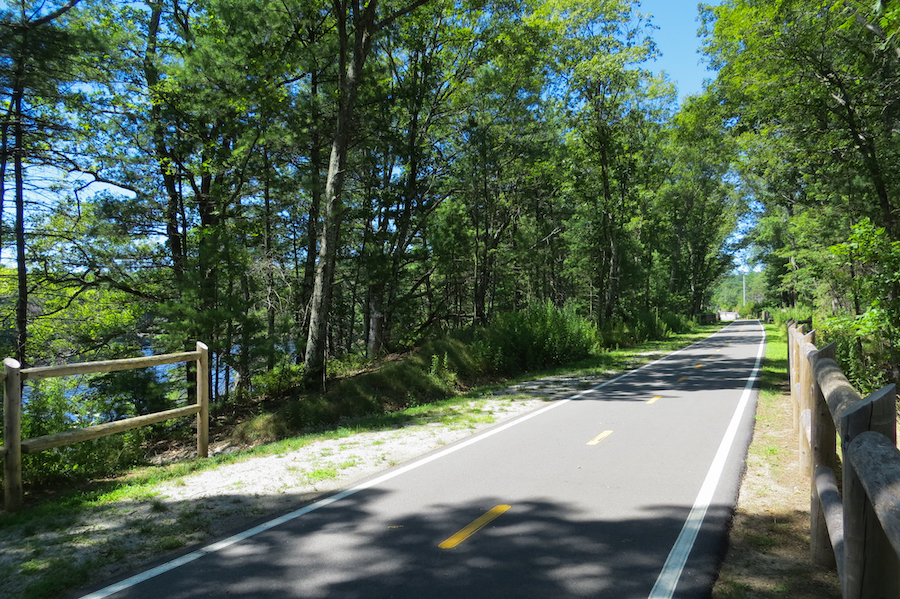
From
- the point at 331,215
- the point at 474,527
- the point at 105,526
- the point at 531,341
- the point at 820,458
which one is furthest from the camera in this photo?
the point at 531,341

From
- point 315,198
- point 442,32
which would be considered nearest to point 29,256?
point 315,198

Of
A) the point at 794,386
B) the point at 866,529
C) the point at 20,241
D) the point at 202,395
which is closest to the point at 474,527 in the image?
the point at 866,529

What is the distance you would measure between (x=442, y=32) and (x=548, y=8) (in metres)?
6.13

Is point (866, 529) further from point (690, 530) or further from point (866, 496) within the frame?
point (690, 530)

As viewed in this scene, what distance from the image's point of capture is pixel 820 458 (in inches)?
166

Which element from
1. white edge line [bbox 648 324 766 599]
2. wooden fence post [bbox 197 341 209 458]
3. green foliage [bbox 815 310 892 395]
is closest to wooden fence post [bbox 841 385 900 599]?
white edge line [bbox 648 324 766 599]

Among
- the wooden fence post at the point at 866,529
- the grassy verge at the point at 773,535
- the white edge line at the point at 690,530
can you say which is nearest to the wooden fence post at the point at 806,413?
the grassy verge at the point at 773,535

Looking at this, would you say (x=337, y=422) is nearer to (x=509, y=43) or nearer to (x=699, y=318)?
(x=509, y=43)

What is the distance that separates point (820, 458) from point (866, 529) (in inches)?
76.3

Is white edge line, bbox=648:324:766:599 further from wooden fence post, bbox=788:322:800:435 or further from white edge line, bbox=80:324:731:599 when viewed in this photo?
white edge line, bbox=80:324:731:599

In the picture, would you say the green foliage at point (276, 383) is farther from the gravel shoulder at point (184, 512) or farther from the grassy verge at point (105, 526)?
the gravel shoulder at point (184, 512)

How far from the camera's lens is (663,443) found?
23.7 ft

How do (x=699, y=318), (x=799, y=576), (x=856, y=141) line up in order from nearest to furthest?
(x=799, y=576) < (x=856, y=141) < (x=699, y=318)

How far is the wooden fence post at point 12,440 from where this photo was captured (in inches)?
209
